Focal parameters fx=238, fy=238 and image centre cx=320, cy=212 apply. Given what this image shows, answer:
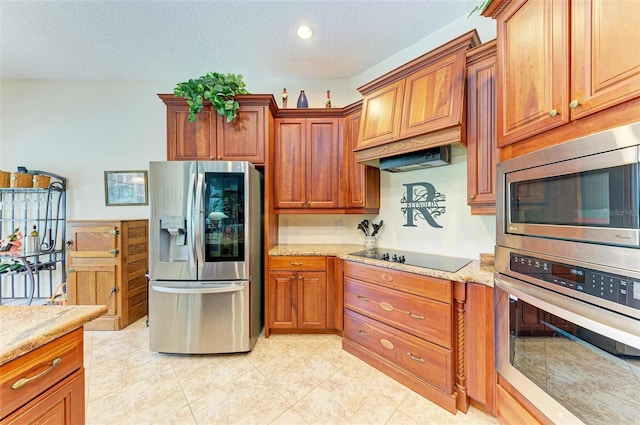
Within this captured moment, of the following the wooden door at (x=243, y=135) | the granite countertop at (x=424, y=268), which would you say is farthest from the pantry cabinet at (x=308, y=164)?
the granite countertop at (x=424, y=268)

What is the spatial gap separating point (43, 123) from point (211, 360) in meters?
3.87

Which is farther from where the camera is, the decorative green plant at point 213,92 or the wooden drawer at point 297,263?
the wooden drawer at point 297,263

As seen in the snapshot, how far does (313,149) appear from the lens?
267 centimetres

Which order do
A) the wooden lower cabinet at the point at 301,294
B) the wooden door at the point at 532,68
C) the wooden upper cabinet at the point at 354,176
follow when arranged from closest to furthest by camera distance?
1. the wooden door at the point at 532,68
2. the wooden lower cabinet at the point at 301,294
3. the wooden upper cabinet at the point at 354,176

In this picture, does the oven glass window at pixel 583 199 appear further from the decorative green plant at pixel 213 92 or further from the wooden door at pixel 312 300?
the decorative green plant at pixel 213 92

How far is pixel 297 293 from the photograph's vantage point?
8.07ft

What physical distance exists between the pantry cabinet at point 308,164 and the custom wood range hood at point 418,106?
45 centimetres

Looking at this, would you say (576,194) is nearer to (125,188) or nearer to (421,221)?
(421,221)

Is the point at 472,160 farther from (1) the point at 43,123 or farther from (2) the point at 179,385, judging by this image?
(1) the point at 43,123

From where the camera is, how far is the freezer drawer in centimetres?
212

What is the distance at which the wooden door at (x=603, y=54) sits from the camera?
0.81m

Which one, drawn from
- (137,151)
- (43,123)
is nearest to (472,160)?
(137,151)

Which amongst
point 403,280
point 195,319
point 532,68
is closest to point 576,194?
point 532,68

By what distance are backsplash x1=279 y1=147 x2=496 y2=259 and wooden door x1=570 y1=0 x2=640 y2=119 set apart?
3.34 feet
